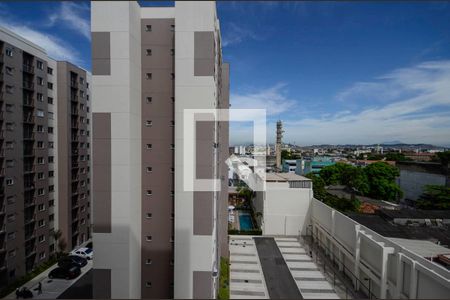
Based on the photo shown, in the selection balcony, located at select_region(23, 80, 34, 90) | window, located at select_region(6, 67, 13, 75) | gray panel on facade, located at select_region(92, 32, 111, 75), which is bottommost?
gray panel on facade, located at select_region(92, 32, 111, 75)

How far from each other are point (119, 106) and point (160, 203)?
2.70 meters

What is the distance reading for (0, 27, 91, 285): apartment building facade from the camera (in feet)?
39.9

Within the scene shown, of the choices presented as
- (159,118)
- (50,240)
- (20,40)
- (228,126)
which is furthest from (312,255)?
(20,40)

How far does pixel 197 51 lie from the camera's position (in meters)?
5.89

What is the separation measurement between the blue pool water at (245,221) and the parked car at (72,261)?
12223 mm

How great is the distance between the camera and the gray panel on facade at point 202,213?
6129 millimetres

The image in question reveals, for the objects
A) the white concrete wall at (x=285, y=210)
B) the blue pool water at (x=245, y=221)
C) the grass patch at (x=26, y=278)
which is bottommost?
the blue pool water at (x=245, y=221)

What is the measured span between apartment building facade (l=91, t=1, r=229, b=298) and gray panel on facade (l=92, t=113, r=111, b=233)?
0.07 feet

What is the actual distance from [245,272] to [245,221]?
10294 mm

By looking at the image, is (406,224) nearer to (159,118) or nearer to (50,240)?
(159,118)

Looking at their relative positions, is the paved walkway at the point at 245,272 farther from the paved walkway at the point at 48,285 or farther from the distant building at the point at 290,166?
the distant building at the point at 290,166

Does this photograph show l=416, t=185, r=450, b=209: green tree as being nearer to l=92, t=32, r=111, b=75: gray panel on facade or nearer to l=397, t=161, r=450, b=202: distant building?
l=397, t=161, r=450, b=202: distant building

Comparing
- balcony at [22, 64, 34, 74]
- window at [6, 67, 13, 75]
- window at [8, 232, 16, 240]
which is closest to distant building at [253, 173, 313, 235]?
window at [8, 232, 16, 240]

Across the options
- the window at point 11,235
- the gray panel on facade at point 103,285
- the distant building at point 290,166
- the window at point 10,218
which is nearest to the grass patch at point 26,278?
the window at point 11,235
